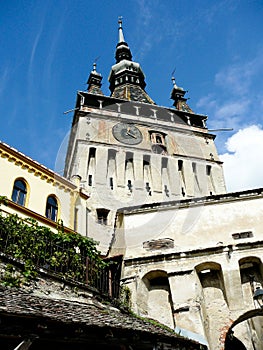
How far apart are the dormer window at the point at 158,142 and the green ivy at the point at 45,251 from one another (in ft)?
66.9

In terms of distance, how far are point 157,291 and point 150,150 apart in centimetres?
1960

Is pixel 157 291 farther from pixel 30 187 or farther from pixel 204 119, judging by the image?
pixel 204 119

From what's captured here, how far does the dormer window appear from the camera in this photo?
3200 centimetres

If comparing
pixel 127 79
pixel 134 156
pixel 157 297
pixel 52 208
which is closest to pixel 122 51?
pixel 127 79

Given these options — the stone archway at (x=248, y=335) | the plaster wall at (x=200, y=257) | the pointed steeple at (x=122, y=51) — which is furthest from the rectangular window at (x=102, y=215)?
the pointed steeple at (x=122, y=51)

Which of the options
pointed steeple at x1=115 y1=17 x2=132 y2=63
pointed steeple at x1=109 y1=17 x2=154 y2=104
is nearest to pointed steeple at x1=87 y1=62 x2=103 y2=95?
pointed steeple at x1=109 y1=17 x2=154 y2=104

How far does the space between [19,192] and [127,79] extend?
34.8 meters

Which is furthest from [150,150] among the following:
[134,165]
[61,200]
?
[61,200]

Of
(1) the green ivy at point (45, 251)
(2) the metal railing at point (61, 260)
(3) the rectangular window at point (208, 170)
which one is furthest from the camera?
(3) the rectangular window at point (208, 170)

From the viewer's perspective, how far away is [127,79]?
154 feet

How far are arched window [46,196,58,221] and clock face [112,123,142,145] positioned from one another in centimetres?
1515

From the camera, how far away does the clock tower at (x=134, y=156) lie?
2700cm

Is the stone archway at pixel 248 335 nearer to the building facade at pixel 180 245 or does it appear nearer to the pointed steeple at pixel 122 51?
the building facade at pixel 180 245

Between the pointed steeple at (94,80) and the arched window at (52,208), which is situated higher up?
the pointed steeple at (94,80)
